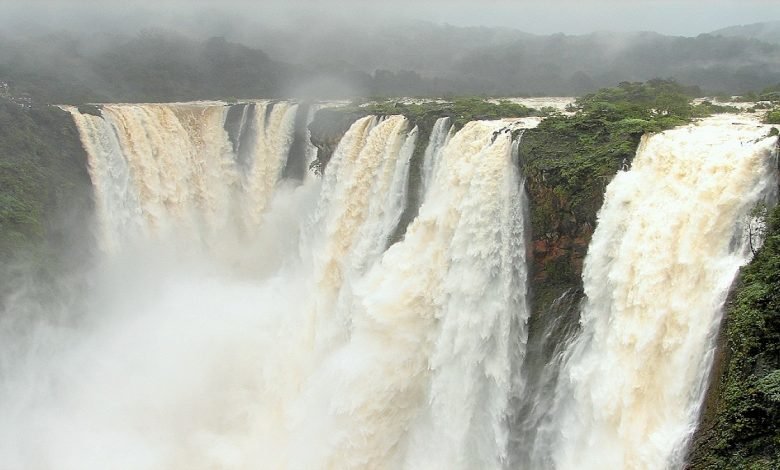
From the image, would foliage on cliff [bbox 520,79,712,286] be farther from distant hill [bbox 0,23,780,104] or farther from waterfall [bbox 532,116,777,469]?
distant hill [bbox 0,23,780,104]

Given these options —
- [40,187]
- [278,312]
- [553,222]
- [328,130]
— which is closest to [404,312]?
[553,222]

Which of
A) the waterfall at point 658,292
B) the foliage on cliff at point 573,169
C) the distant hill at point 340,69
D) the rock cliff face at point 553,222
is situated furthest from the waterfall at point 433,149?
the distant hill at point 340,69

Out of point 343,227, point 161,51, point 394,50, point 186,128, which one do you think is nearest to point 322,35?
point 394,50

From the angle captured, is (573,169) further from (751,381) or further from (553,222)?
(751,381)

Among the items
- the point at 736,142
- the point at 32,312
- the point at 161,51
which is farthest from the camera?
the point at 161,51

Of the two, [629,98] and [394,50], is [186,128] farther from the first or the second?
[394,50]

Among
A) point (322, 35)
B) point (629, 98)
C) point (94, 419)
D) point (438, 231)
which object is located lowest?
point (94, 419)

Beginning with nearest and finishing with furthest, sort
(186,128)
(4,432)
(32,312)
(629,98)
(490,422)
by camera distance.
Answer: (490,422), (4,432), (629,98), (32,312), (186,128)
